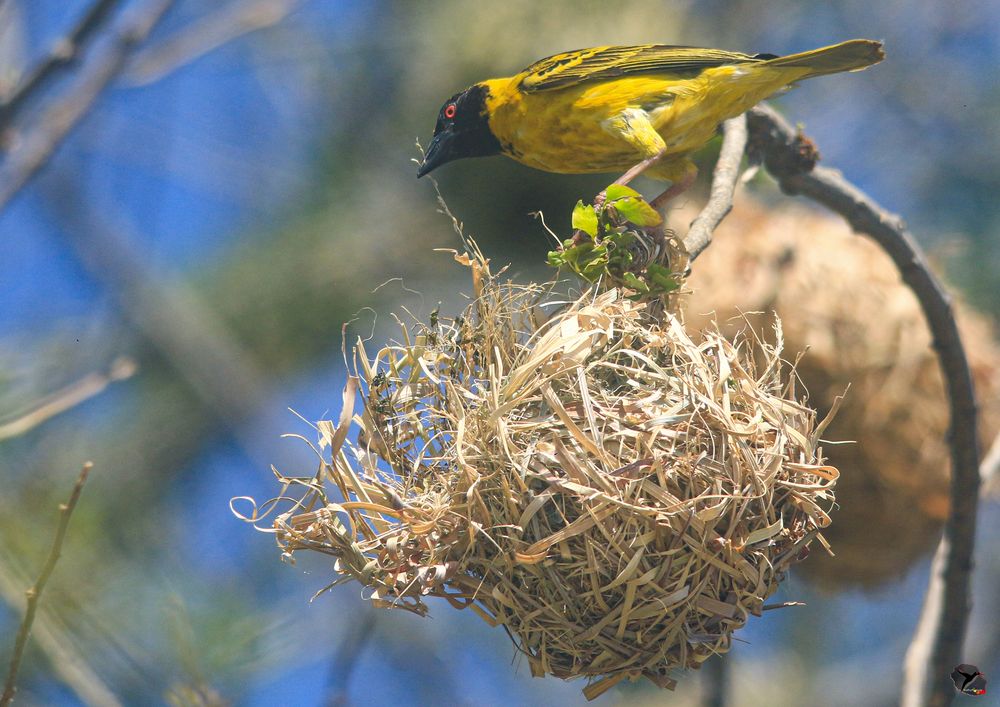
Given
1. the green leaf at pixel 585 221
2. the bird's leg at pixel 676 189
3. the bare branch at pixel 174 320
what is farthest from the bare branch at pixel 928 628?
the bare branch at pixel 174 320

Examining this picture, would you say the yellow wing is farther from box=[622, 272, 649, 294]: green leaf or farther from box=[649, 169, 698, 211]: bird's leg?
box=[622, 272, 649, 294]: green leaf

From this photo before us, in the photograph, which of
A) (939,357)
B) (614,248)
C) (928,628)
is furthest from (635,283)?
(928,628)

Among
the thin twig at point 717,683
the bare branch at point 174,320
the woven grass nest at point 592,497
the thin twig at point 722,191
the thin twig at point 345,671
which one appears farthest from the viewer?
the bare branch at point 174,320

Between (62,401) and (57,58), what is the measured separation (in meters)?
0.65

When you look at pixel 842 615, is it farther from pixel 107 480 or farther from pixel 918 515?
pixel 107 480

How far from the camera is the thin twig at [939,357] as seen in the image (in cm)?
269

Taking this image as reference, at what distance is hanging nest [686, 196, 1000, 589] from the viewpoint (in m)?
2.97

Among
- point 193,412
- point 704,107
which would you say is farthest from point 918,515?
point 193,412

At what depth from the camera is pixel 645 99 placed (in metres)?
2.55

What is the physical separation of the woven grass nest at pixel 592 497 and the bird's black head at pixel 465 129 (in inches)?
45.1

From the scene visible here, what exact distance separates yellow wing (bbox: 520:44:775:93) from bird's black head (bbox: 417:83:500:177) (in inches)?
8.6

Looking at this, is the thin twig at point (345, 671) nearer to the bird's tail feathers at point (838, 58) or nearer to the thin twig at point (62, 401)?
the thin twig at point (62, 401)

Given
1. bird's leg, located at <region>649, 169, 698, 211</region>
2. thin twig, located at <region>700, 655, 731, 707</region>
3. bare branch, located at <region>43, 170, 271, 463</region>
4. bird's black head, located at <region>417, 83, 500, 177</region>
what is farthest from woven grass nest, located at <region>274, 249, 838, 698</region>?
bare branch, located at <region>43, 170, 271, 463</region>

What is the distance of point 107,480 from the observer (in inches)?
181
